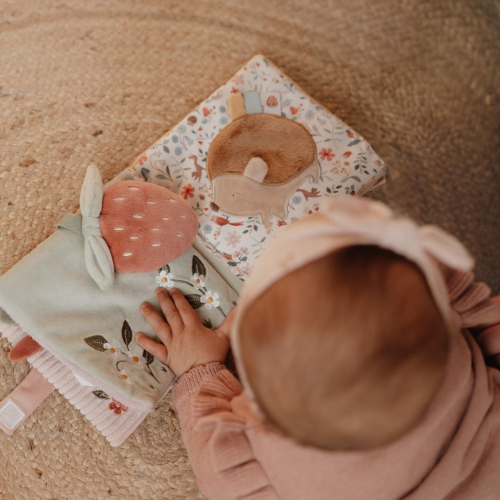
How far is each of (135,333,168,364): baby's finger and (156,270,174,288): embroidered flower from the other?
3.6 inches

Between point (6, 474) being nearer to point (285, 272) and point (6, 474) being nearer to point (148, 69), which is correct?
point (285, 272)

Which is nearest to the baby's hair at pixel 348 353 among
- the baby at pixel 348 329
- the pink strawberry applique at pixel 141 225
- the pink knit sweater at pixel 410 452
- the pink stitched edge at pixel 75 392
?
the baby at pixel 348 329

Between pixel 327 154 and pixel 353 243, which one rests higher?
pixel 353 243

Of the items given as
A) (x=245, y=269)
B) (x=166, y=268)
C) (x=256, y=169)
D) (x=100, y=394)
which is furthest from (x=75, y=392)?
(x=256, y=169)

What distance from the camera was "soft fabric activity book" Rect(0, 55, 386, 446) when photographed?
0.63m

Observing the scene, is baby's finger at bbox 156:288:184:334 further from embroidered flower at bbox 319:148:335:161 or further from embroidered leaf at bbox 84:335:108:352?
embroidered flower at bbox 319:148:335:161

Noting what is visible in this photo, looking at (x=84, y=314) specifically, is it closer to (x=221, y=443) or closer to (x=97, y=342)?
(x=97, y=342)

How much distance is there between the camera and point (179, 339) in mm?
681

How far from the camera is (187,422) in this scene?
65 cm

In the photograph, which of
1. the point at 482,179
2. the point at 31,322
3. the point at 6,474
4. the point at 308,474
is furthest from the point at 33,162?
the point at 482,179

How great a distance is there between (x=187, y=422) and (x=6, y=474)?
345 mm

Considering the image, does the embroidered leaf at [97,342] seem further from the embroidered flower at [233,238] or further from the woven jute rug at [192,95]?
the embroidered flower at [233,238]

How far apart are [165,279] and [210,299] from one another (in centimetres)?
9

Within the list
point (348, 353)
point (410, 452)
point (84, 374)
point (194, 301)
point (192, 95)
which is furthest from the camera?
point (192, 95)
